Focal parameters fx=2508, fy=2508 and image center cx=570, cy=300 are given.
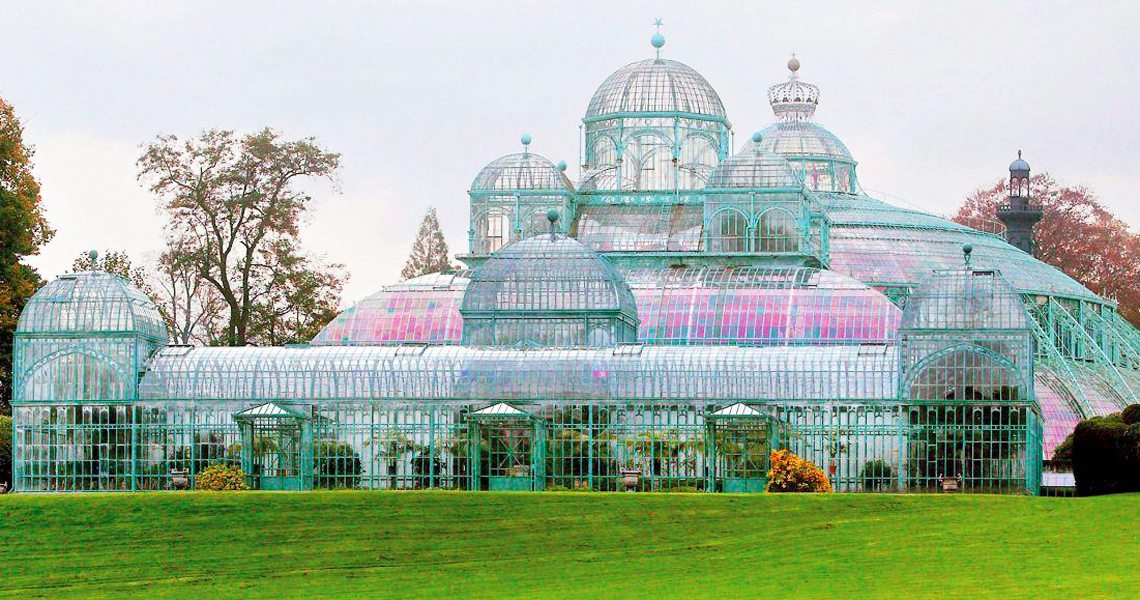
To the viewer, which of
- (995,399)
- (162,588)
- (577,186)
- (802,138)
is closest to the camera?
(162,588)

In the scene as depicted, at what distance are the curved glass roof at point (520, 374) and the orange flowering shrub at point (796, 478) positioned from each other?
3834 millimetres

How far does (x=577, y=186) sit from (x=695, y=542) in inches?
1587

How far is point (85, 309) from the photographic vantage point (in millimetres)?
80500

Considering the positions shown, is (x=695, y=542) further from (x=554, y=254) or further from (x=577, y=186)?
(x=577, y=186)

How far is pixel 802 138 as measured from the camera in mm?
122312

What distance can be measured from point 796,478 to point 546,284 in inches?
518

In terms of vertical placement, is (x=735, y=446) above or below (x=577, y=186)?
below

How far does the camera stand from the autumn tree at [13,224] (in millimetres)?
90062

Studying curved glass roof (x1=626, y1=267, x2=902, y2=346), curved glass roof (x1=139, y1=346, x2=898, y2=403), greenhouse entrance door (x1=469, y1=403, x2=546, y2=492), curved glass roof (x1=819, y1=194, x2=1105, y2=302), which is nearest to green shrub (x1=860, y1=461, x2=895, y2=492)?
curved glass roof (x1=139, y1=346, x2=898, y2=403)

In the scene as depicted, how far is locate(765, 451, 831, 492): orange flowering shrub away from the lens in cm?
7269

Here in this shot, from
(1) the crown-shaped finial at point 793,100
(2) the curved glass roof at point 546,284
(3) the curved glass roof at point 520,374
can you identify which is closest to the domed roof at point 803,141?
(1) the crown-shaped finial at point 793,100

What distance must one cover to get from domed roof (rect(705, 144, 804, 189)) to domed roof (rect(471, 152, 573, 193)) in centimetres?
652

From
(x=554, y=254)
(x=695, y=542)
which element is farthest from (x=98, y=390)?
(x=695, y=542)

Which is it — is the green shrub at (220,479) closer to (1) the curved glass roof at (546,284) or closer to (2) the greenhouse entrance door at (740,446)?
(1) the curved glass roof at (546,284)
